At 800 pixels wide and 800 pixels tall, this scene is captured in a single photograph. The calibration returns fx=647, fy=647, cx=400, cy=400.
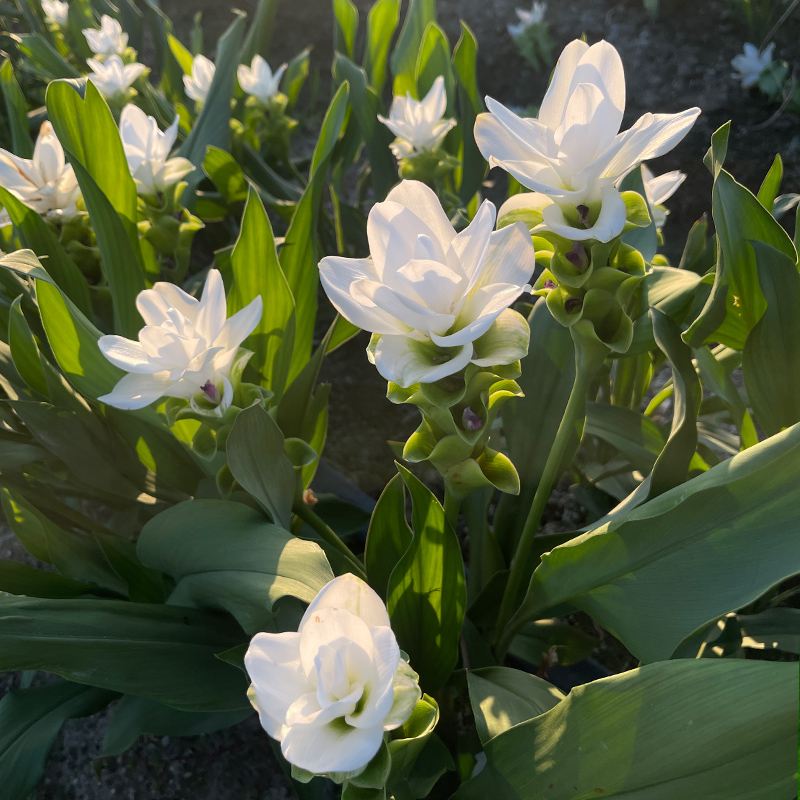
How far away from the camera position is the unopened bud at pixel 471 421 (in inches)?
15.4

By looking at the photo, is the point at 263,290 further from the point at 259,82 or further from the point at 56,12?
the point at 56,12

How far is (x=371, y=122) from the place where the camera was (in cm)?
106

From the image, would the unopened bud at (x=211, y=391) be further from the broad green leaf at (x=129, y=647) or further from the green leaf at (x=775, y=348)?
the green leaf at (x=775, y=348)

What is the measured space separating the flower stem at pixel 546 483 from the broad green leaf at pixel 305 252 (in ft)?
1.07

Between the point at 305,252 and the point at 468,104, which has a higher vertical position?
the point at 468,104

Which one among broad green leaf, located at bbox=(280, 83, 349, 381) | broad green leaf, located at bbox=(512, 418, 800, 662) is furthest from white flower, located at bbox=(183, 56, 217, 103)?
broad green leaf, located at bbox=(512, 418, 800, 662)

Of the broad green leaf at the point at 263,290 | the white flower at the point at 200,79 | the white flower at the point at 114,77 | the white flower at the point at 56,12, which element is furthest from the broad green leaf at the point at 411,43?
the white flower at the point at 56,12

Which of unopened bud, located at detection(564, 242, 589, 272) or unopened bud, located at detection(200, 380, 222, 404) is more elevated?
unopened bud, located at detection(564, 242, 589, 272)

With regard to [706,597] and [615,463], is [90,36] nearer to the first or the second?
[615,463]

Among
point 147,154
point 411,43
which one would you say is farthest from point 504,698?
point 411,43

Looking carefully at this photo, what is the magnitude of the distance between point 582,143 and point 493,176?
A: 112 centimetres

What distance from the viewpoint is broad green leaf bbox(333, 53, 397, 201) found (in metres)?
1.01

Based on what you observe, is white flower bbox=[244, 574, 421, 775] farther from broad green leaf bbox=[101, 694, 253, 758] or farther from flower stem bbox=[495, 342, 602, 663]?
broad green leaf bbox=[101, 694, 253, 758]

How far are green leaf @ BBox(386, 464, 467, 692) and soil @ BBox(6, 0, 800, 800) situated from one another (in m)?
0.31
